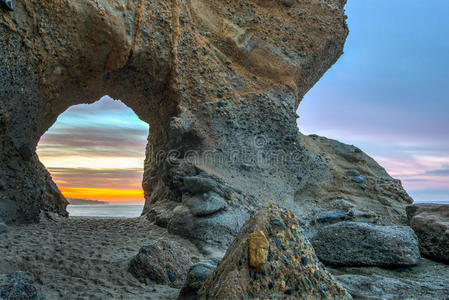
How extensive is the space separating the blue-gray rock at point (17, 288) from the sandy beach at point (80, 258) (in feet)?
1.17

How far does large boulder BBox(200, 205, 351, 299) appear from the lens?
2.98 meters

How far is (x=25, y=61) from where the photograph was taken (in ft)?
19.2

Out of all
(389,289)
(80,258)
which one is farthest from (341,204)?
(80,258)

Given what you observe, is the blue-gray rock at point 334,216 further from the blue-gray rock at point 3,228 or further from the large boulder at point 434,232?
the blue-gray rock at point 3,228

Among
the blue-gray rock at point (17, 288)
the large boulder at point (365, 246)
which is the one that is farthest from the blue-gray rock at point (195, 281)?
the large boulder at point (365, 246)

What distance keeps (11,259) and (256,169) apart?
458cm

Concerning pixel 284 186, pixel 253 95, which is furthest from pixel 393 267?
pixel 253 95

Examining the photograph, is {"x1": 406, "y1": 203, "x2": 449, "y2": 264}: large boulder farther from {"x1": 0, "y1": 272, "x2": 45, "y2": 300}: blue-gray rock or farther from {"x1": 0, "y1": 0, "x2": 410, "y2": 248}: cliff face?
{"x1": 0, "y1": 272, "x2": 45, "y2": 300}: blue-gray rock

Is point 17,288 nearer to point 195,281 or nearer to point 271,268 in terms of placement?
point 195,281

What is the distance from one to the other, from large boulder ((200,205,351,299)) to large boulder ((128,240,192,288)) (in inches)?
50.5

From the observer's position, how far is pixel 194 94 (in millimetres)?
7781

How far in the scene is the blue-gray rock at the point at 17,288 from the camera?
3371 millimetres

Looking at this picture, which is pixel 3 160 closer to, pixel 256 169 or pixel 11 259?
pixel 11 259

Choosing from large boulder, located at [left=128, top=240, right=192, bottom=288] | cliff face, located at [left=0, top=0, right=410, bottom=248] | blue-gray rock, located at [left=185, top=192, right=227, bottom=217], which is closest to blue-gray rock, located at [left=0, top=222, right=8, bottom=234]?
cliff face, located at [left=0, top=0, right=410, bottom=248]
